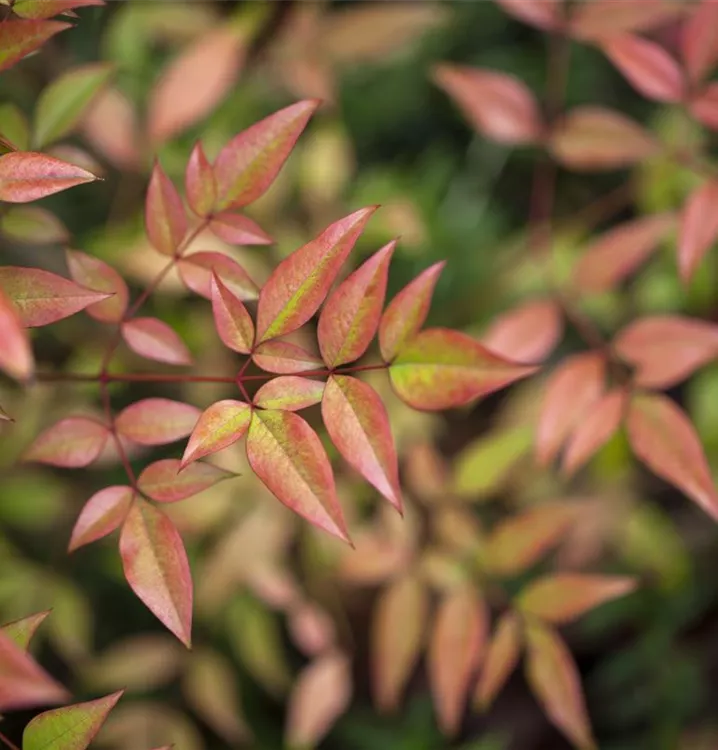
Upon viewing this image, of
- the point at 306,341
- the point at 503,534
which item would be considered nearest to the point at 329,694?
the point at 503,534

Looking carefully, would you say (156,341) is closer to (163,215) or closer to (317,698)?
(163,215)

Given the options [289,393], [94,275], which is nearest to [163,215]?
[94,275]

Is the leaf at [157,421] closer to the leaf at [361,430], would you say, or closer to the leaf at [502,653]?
the leaf at [361,430]

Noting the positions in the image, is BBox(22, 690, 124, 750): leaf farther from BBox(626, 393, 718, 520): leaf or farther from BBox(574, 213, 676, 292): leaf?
BBox(574, 213, 676, 292): leaf

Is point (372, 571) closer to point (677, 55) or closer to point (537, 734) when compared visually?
point (537, 734)

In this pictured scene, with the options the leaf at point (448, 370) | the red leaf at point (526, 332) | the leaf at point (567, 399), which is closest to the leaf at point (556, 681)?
the leaf at point (567, 399)

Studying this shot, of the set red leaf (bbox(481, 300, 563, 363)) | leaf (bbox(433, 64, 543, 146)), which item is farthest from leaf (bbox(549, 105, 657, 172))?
red leaf (bbox(481, 300, 563, 363))

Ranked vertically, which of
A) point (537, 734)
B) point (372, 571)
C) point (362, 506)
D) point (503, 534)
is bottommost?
point (537, 734)
